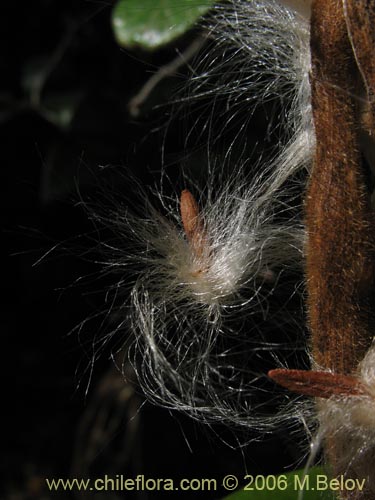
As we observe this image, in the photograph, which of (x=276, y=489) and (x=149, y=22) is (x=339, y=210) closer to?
(x=276, y=489)

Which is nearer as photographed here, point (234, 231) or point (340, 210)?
point (340, 210)

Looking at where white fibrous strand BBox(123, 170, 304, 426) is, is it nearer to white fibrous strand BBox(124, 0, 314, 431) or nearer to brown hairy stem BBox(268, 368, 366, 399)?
white fibrous strand BBox(124, 0, 314, 431)

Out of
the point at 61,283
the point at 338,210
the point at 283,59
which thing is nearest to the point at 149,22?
Answer: the point at 283,59

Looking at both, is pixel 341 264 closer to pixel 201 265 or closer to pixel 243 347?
pixel 201 265

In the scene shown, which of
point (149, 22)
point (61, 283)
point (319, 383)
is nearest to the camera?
point (319, 383)

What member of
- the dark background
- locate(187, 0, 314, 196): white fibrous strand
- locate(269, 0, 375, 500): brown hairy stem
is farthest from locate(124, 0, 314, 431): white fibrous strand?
the dark background

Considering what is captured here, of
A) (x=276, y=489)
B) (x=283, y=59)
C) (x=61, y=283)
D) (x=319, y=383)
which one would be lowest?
(x=61, y=283)
